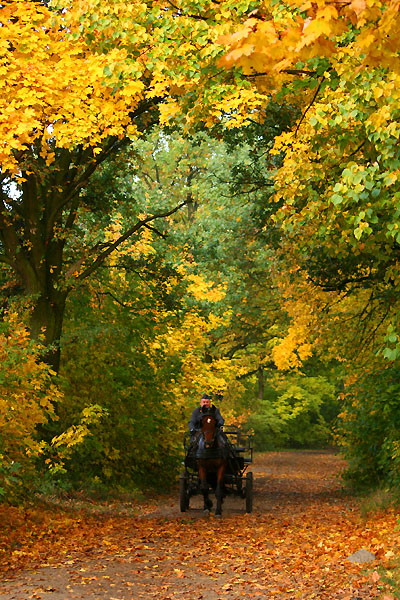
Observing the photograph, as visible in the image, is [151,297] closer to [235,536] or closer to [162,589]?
[235,536]

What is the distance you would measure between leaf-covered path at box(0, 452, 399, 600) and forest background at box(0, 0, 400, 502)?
1232 millimetres

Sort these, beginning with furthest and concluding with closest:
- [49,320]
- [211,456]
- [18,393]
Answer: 1. [49,320]
2. [211,456]
3. [18,393]

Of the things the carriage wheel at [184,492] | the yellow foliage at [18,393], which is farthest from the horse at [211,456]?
the yellow foliage at [18,393]

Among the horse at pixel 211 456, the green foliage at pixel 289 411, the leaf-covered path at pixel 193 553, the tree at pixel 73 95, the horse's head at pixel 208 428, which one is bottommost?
the leaf-covered path at pixel 193 553

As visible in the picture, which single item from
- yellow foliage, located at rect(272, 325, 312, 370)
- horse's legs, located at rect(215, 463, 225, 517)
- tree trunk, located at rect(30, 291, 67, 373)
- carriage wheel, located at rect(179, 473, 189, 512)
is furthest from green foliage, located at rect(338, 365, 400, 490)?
tree trunk, located at rect(30, 291, 67, 373)

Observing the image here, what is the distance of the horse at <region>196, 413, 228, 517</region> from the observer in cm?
1400

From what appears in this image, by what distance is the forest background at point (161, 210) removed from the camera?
822 cm

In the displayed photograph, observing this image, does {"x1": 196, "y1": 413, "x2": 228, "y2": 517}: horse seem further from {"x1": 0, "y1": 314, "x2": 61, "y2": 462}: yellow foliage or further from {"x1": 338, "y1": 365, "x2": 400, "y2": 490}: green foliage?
{"x1": 0, "y1": 314, "x2": 61, "y2": 462}: yellow foliage

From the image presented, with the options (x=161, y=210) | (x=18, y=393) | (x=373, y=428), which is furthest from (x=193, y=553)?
(x=161, y=210)

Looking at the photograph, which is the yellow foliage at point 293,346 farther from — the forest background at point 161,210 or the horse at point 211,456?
the horse at point 211,456

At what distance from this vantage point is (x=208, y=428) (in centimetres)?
1400

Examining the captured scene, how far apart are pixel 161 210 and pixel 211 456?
1148 centimetres

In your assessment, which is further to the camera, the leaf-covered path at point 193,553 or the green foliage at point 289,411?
the green foliage at point 289,411

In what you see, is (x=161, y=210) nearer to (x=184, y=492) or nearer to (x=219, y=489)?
(x=184, y=492)
